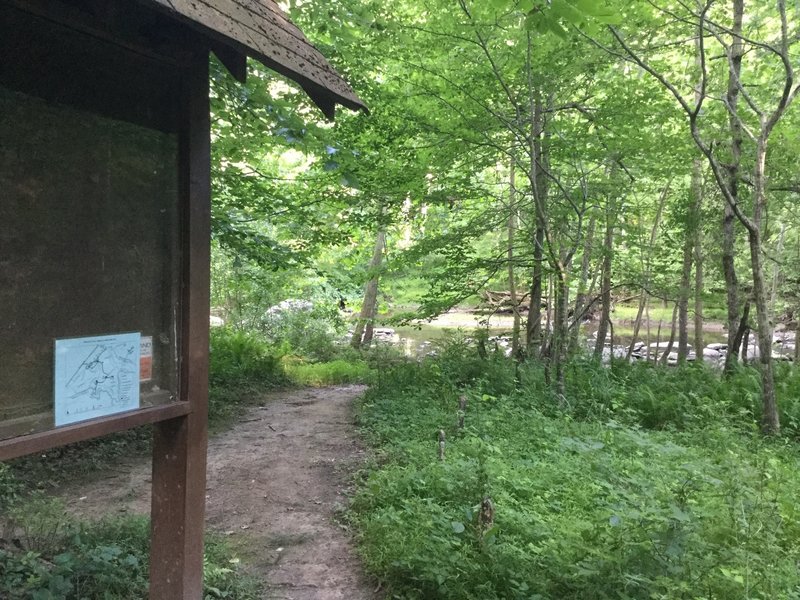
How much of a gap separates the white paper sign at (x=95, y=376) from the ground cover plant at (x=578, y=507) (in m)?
2.04

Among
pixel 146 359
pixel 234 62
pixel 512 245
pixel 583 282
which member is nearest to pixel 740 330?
pixel 583 282

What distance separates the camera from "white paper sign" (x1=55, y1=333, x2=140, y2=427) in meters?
1.92

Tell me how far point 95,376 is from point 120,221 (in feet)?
2.07

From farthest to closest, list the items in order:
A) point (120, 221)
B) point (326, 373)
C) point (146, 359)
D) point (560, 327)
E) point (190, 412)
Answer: point (326, 373)
point (560, 327)
point (190, 412)
point (146, 359)
point (120, 221)

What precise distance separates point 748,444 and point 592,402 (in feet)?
7.40

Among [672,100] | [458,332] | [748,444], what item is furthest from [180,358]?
[458,332]

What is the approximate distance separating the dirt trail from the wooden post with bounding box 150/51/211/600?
3.56 ft

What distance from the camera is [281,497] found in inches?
203

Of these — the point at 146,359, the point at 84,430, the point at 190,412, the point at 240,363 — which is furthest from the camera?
the point at 240,363

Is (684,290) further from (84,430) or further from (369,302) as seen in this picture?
(84,430)

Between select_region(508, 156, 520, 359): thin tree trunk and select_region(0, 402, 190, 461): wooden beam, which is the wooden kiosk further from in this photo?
select_region(508, 156, 520, 359): thin tree trunk

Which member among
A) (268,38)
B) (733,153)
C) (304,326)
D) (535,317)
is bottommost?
(304,326)

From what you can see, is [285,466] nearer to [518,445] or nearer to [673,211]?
[518,445]

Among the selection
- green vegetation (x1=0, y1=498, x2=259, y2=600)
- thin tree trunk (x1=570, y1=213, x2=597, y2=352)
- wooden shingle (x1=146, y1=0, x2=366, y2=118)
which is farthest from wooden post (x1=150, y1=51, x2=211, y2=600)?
thin tree trunk (x1=570, y1=213, x2=597, y2=352)
